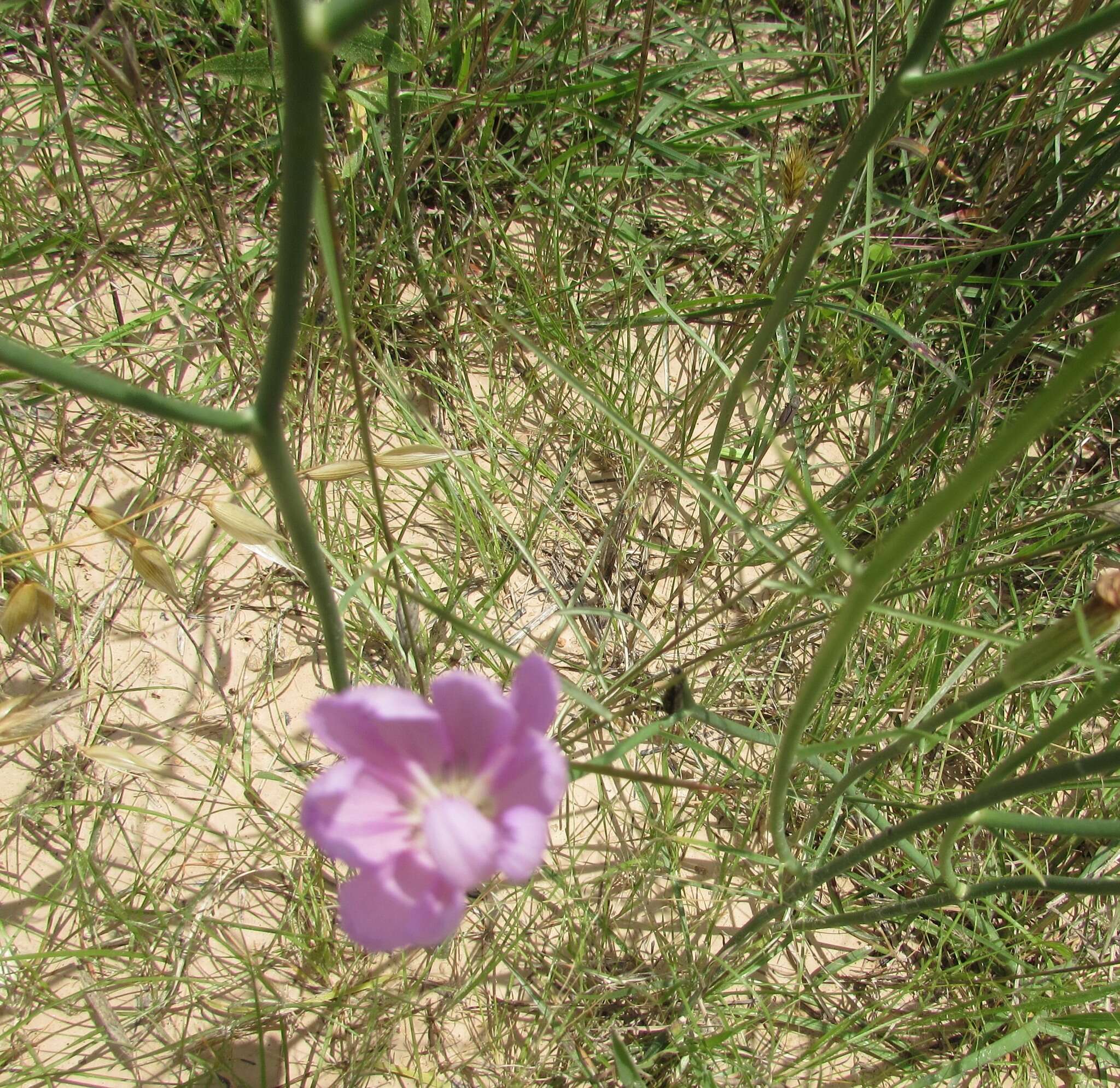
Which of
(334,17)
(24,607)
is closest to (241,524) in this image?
(24,607)

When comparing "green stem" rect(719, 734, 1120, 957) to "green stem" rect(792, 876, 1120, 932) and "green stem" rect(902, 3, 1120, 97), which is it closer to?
"green stem" rect(792, 876, 1120, 932)

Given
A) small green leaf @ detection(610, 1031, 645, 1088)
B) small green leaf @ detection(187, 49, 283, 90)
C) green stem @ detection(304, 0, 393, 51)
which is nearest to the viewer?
green stem @ detection(304, 0, 393, 51)

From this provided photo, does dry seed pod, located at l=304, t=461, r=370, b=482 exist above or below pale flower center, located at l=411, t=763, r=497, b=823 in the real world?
above

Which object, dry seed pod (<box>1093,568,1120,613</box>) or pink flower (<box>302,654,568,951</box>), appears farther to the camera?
dry seed pod (<box>1093,568,1120,613</box>)

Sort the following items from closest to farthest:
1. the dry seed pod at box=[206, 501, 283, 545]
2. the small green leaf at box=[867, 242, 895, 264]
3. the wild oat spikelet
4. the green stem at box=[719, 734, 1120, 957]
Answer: the green stem at box=[719, 734, 1120, 957] < the dry seed pod at box=[206, 501, 283, 545] < the wild oat spikelet < the small green leaf at box=[867, 242, 895, 264]

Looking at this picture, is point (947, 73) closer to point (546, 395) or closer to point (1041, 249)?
point (546, 395)

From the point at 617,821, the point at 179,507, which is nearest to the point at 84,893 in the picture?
the point at 179,507

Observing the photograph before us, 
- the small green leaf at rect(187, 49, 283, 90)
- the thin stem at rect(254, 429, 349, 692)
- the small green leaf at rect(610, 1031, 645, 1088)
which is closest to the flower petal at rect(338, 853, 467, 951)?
the thin stem at rect(254, 429, 349, 692)

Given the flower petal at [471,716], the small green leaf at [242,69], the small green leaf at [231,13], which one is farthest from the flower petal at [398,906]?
the small green leaf at [231,13]

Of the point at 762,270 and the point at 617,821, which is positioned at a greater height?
the point at 762,270
